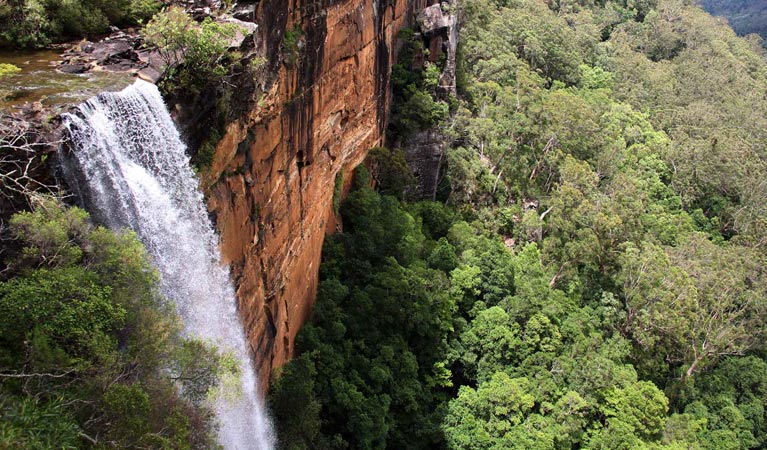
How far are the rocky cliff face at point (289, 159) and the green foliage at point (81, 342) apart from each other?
4.38m

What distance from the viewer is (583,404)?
84.5 feet

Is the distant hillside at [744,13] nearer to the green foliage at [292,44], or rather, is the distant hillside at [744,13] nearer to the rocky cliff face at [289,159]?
the rocky cliff face at [289,159]

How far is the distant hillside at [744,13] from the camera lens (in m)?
154

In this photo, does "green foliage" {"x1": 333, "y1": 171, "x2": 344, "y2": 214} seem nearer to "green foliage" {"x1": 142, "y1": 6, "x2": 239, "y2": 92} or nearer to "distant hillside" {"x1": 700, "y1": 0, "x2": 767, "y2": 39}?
"green foliage" {"x1": 142, "y1": 6, "x2": 239, "y2": 92}

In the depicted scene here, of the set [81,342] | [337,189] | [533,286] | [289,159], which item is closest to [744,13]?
[533,286]

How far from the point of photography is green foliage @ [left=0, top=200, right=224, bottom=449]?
9.66 m

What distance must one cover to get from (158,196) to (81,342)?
3936 millimetres

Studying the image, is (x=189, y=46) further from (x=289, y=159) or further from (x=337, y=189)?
(x=337, y=189)

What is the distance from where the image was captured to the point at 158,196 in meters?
13.2

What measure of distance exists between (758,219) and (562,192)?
17.9 metres

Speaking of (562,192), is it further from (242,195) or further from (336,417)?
(242,195)

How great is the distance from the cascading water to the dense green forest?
5.71 m

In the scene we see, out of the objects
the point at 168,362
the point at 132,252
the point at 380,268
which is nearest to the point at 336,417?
the point at 380,268

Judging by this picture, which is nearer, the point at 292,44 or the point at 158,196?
the point at 158,196
